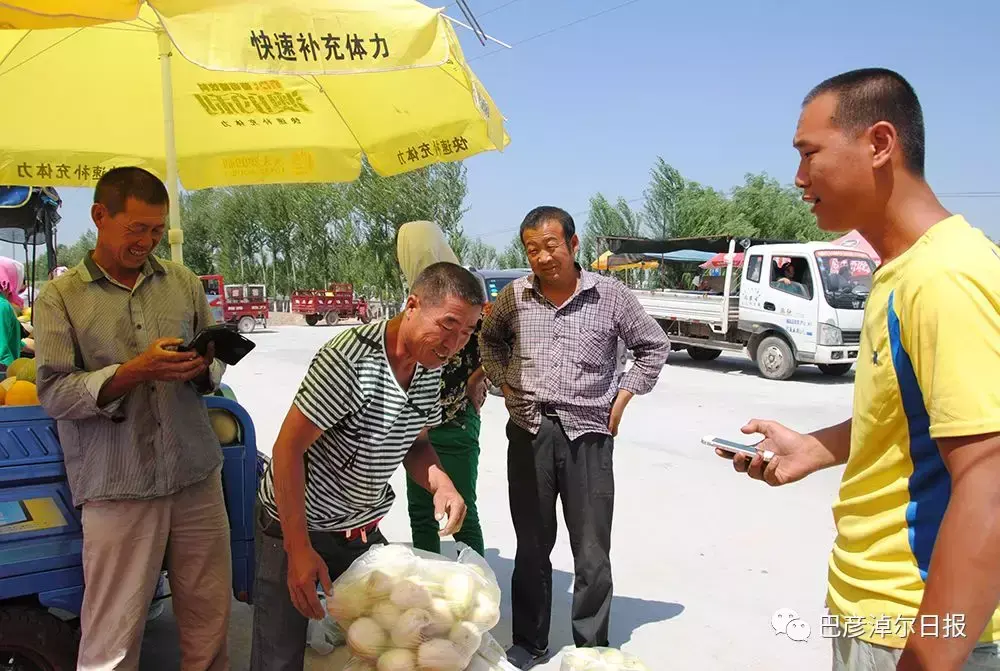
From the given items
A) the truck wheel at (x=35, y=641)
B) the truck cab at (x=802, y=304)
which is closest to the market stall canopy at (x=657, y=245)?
the truck cab at (x=802, y=304)

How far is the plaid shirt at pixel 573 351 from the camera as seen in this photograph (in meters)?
3.12

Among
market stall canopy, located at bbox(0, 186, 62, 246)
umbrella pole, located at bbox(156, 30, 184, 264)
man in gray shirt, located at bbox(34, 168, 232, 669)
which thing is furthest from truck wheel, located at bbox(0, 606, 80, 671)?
market stall canopy, located at bbox(0, 186, 62, 246)

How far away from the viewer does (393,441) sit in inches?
86.6

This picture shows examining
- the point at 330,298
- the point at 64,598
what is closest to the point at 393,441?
the point at 64,598

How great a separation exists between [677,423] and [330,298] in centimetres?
2064

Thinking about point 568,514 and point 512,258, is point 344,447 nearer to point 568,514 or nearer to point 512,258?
point 568,514

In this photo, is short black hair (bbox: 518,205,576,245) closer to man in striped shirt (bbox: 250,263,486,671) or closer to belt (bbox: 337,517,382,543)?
man in striped shirt (bbox: 250,263,486,671)

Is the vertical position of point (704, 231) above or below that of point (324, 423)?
above

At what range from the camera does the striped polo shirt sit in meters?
2.04

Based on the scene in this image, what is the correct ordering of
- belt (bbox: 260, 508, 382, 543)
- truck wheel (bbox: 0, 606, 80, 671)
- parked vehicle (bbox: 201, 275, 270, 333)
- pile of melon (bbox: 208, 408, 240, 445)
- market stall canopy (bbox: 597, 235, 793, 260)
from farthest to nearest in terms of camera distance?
parked vehicle (bbox: 201, 275, 270, 333) < market stall canopy (bbox: 597, 235, 793, 260) < pile of melon (bbox: 208, 408, 240, 445) < truck wheel (bbox: 0, 606, 80, 671) < belt (bbox: 260, 508, 382, 543)

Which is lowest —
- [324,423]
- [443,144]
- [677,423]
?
[677,423]

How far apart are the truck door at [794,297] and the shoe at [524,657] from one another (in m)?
9.44

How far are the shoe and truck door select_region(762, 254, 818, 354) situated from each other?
9.44m

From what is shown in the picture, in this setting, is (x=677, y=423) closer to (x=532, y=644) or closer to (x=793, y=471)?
(x=532, y=644)
